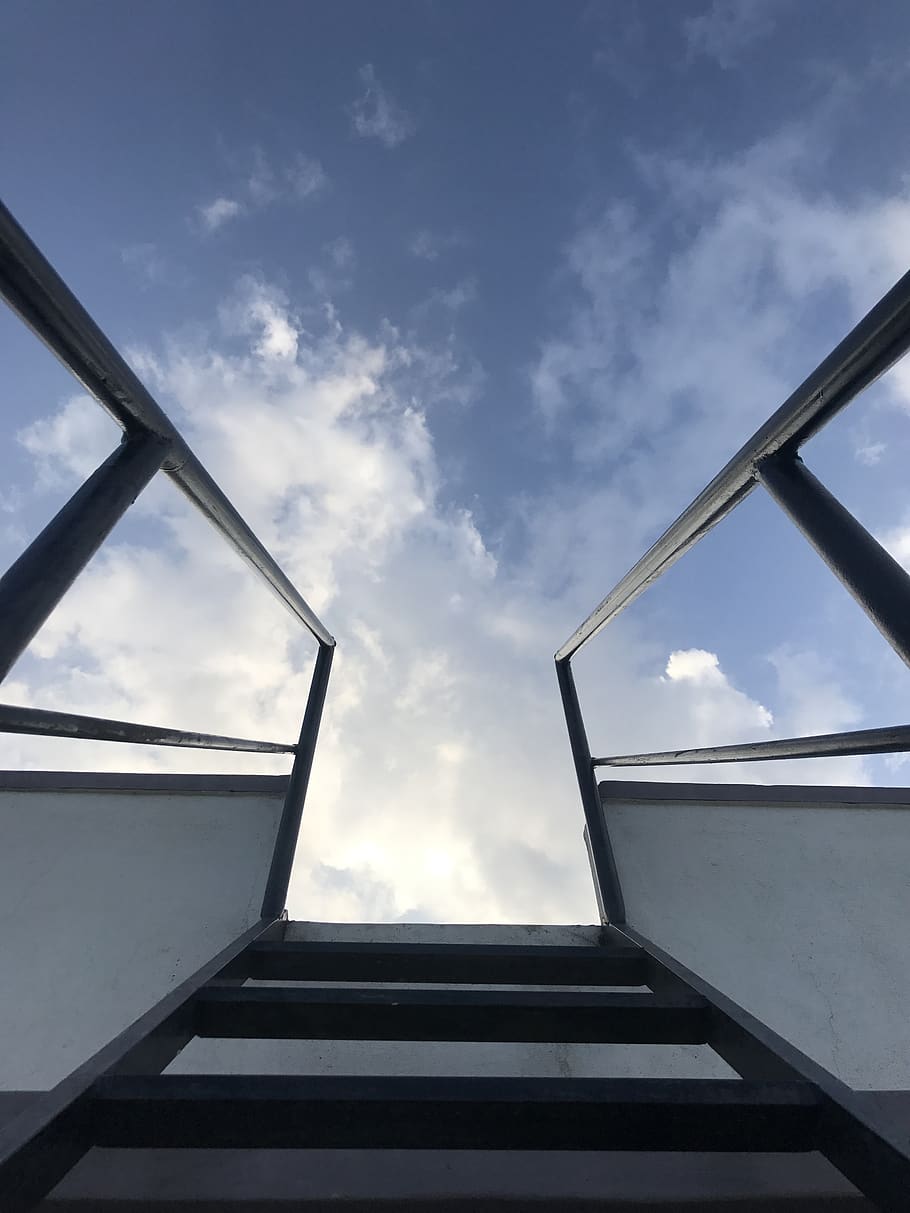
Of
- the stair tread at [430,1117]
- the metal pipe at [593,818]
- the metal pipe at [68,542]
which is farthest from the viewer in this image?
the metal pipe at [593,818]

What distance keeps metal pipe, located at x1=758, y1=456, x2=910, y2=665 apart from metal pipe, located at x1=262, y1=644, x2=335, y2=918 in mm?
1544

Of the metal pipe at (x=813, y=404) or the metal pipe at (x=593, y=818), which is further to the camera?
the metal pipe at (x=593, y=818)

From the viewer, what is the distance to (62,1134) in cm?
75

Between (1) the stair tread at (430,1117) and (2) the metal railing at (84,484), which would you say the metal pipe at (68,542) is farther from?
(1) the stair tread at (430,1117)

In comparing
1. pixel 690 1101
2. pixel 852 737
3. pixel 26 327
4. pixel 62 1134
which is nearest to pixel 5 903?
pixel 62 1134

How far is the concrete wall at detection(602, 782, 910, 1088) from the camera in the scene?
1722mm

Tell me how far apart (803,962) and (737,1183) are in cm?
126

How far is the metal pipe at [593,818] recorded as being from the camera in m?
1.85

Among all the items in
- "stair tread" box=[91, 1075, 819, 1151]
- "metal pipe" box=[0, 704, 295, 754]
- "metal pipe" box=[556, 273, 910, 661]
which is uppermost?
"metal pipe" box=[556, 273, 910, 661]

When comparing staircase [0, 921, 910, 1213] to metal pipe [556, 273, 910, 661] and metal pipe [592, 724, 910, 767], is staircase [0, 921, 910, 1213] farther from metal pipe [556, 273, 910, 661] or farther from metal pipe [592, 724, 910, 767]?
metal pipe [556, 273, 910, 661]

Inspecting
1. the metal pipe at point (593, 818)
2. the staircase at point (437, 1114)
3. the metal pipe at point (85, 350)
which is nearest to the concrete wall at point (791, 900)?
the metal pipe at point (593, 818)

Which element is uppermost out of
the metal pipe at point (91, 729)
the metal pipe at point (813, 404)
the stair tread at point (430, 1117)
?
the metal pipe at point (813, 404)

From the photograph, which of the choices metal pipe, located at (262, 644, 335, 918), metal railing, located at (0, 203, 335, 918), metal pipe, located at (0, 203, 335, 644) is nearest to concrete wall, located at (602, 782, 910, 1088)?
metal pipe, located at (262, 644, 335, 918)

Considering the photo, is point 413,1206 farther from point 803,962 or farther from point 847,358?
point 803,962
